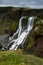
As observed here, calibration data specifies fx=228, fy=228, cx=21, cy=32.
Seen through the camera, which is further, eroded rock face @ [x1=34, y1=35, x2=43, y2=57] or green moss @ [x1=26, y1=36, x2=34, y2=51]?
green moss @ [x1=26, y1=36, x2=34, y2=51]

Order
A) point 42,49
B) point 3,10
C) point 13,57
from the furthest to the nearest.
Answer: point 3,10
point 42,49
point 13,57

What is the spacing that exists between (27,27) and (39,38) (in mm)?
25785

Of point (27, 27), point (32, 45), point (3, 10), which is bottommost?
point (3, 10)

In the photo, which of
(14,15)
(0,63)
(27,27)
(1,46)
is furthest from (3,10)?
(0,63)

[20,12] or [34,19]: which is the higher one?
[34,19]

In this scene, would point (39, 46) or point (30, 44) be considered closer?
point (39, 46)

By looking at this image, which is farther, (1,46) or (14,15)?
(14,15)

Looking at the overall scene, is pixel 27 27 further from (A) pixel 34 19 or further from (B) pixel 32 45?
(B) pixel 32 45

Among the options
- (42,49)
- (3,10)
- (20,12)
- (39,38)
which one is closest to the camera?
(42,49)

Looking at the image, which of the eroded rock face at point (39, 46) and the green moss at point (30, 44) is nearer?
the eroded rock face at point (39, 46)

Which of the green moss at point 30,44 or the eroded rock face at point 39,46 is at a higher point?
the eroded rock face at point 39,46

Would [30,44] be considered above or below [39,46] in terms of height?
below

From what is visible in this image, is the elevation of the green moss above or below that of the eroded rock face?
below

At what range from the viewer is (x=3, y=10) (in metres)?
110
